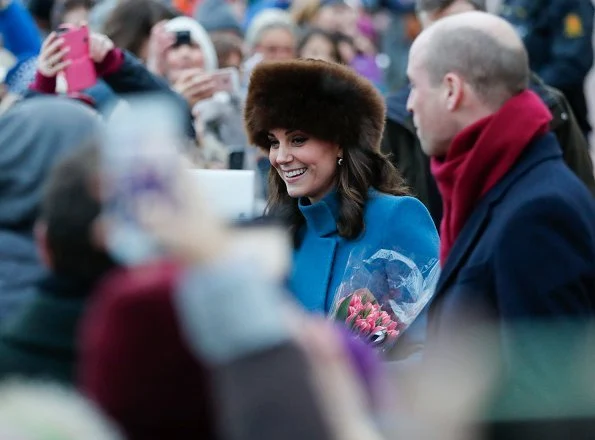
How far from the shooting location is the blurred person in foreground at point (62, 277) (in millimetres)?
1748

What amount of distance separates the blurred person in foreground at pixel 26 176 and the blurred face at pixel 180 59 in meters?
3.53

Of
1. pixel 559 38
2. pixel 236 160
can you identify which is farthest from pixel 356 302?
pixel 559 38

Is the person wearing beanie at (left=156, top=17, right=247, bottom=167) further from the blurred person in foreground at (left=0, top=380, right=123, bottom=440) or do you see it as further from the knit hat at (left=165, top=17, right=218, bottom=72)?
the blurred person in foreground at (left=0, top=380, right=123, bottom=440)

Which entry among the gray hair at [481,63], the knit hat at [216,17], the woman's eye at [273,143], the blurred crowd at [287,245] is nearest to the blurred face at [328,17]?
the knit hat at [216,17]

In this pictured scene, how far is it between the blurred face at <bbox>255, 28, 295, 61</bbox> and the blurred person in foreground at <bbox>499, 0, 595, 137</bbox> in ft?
4.23

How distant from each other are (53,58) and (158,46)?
1.24 metres

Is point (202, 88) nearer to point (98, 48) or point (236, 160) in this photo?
point (236, 160)

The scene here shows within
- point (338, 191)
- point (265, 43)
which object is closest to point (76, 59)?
point (338, 191)

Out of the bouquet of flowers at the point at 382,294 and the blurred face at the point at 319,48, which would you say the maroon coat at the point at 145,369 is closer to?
the bouquet of flowers at the point at 382,294

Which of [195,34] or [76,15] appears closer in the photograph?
[195,34]

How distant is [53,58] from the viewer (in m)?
4.71

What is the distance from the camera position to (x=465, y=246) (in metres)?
3.22

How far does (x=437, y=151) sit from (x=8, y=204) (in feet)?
4.65

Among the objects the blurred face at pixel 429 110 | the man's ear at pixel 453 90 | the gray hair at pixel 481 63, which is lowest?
the blurred face at pixel 429 110
